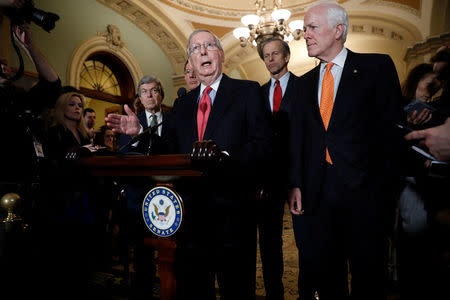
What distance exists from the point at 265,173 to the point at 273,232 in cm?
76

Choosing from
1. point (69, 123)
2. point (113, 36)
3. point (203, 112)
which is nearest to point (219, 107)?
point (203, 112)

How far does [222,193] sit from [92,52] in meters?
6.25

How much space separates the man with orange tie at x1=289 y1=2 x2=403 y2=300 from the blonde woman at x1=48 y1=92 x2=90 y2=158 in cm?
175

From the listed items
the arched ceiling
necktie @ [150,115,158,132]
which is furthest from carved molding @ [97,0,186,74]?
necktie @ [150,115,158,132]

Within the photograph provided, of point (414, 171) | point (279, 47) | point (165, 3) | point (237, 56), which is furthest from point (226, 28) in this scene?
point (414, 171)

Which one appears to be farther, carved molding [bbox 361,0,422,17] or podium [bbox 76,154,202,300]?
carved molding [bbox 361,0,422,17]

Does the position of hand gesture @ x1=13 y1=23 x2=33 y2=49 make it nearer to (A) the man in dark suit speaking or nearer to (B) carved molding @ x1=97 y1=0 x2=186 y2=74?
(A) the man in dark suit speaking

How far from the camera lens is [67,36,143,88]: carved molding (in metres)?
5.70

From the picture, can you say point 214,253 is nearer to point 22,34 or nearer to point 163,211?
point 163,211

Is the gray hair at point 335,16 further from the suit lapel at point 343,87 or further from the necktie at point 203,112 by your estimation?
the necktie at point 203,112

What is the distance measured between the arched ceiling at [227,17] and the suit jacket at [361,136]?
21.9ft

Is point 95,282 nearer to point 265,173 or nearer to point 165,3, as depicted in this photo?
point 265,173

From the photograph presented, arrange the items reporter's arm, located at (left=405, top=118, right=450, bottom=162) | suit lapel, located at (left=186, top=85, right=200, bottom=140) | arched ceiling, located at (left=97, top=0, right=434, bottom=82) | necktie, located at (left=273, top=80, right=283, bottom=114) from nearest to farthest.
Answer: reporter's arm, located at (left=405, top=118, right=450, bottom=162)
suit lapel, located at (left=186, top=85, right=200, bottom=140)
necktie, located at (left=273, top=80, right=283, bottom=114)
arched ceiling, located at (left=97, top=0, right=434, bottom=82)

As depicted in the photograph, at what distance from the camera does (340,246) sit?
1.37m
